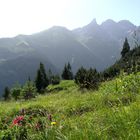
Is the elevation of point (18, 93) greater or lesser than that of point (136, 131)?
lesser

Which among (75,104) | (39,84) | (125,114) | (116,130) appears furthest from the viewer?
(39,84)

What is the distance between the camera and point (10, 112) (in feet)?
41.7

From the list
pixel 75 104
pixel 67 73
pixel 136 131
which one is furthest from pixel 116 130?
pixel 67 73

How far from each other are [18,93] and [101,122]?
73069 mm

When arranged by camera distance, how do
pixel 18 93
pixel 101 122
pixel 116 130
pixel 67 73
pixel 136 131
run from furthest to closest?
1. pixel 67 73
2. pixel 18 93
3. pixel 101 122
4. pixel 116 130
5. pixel 136 131

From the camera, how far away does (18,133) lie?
22.0ft

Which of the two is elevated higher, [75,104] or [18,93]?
[75,104]

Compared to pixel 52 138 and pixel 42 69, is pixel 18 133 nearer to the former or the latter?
pixel 52 138

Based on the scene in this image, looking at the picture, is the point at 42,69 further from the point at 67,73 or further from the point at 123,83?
the point at 123,83

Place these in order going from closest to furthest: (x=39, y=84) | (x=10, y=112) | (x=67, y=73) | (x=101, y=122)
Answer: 1. (x=101, y=122)
2. (x=10, y=112)
3. (x=39, y=84)
4. (x=67, y=73)

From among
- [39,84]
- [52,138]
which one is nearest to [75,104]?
[52,138]

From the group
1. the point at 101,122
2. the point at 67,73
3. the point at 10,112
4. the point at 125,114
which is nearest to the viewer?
the point at 125,114

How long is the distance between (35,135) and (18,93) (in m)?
72.8

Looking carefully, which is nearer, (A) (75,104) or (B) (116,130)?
(B) (116,130)
